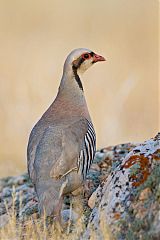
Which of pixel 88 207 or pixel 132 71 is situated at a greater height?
pixel 132 71

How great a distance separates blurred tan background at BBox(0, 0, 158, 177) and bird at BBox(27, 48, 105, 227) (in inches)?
134

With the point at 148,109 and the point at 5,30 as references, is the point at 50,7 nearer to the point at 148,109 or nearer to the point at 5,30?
the point at 5,30

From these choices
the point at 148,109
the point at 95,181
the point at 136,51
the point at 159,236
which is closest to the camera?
the point at 159,236

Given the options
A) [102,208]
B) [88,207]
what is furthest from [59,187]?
[102,208]

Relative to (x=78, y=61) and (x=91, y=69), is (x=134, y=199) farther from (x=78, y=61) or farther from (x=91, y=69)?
(x=91, y=69)

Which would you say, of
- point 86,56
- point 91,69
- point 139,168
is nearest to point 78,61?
point 86,56

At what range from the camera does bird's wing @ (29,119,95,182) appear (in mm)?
7980

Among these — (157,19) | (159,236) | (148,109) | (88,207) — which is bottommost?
(159,236)

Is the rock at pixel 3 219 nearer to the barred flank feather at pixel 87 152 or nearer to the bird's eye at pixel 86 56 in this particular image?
the barred flank feather at pixel 87 152

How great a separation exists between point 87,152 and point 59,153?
0.46m

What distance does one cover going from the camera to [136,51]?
15.4 meters

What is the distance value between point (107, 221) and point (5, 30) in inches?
398

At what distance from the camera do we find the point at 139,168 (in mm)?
6871

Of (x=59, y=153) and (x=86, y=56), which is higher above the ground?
(x=86, y=56)
